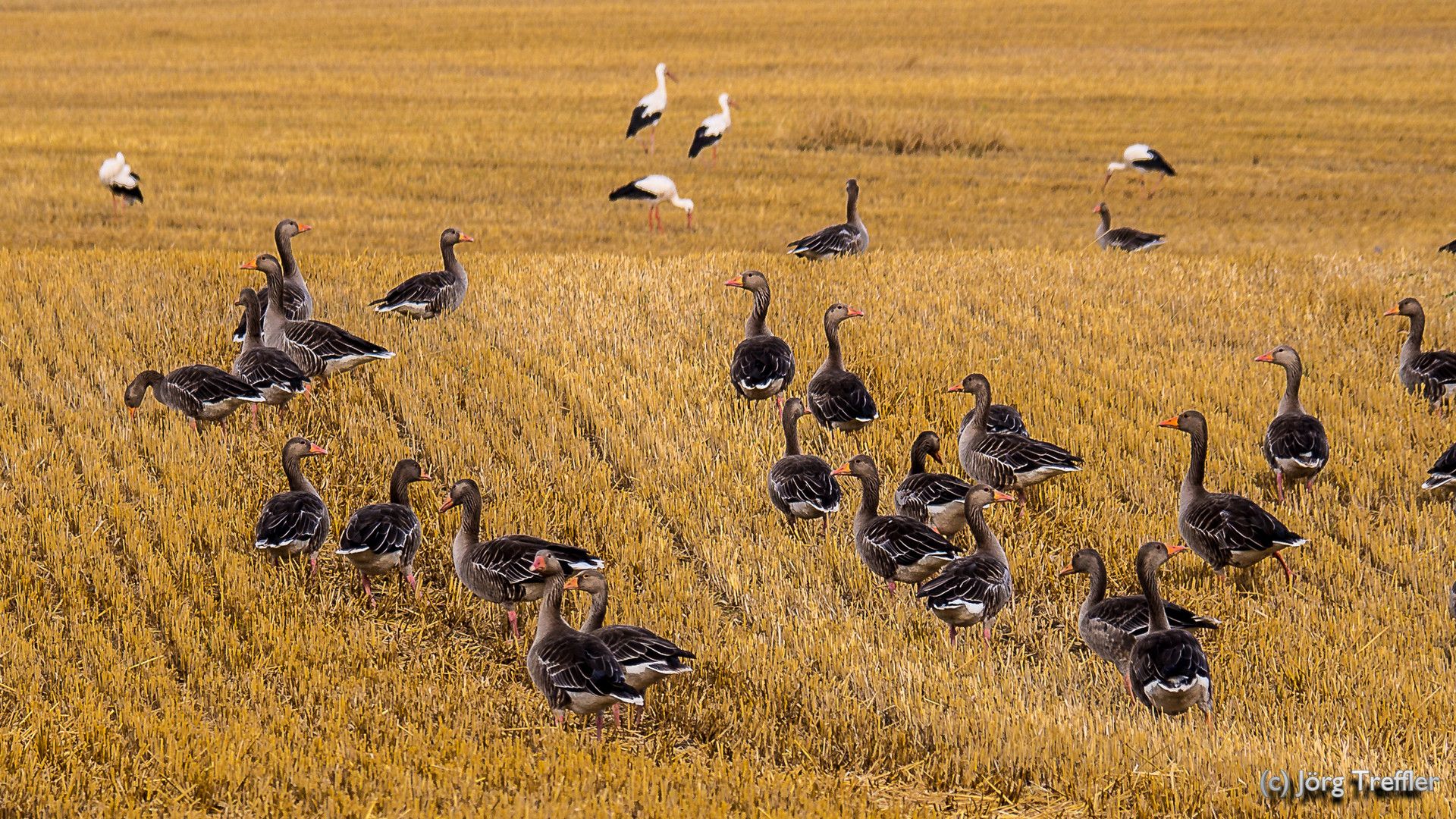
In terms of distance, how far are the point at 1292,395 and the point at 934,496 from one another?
3583 millimetres

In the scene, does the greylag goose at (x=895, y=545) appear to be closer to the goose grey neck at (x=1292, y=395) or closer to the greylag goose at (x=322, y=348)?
the goose grey neck at (x=1292, y=395)

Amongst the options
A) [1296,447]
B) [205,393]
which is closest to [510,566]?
[205,393]

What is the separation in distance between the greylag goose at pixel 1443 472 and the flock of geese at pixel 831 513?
1 cm

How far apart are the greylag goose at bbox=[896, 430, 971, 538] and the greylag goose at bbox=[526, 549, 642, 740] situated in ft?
9.71

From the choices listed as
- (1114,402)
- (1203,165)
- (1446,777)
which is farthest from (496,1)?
(1446,777)

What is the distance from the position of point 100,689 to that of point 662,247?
48.3 ft

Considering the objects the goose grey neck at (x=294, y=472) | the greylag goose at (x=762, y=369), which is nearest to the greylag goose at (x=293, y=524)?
the goose grey neck at (x=294, y=472)

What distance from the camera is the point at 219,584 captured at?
750 cm

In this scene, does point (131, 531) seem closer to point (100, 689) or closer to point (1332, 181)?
point (100, 689)

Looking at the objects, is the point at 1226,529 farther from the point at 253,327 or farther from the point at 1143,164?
the point at 1143,164

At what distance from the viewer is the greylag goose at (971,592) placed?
22.6ft

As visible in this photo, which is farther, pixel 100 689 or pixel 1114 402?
pixel 1114 402

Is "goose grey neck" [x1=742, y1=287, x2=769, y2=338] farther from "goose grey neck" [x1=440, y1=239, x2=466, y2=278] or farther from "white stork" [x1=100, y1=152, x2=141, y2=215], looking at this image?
"white stork" [x1=100, y1=152, x2=141, y2=215]

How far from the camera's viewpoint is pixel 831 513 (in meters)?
8.84
